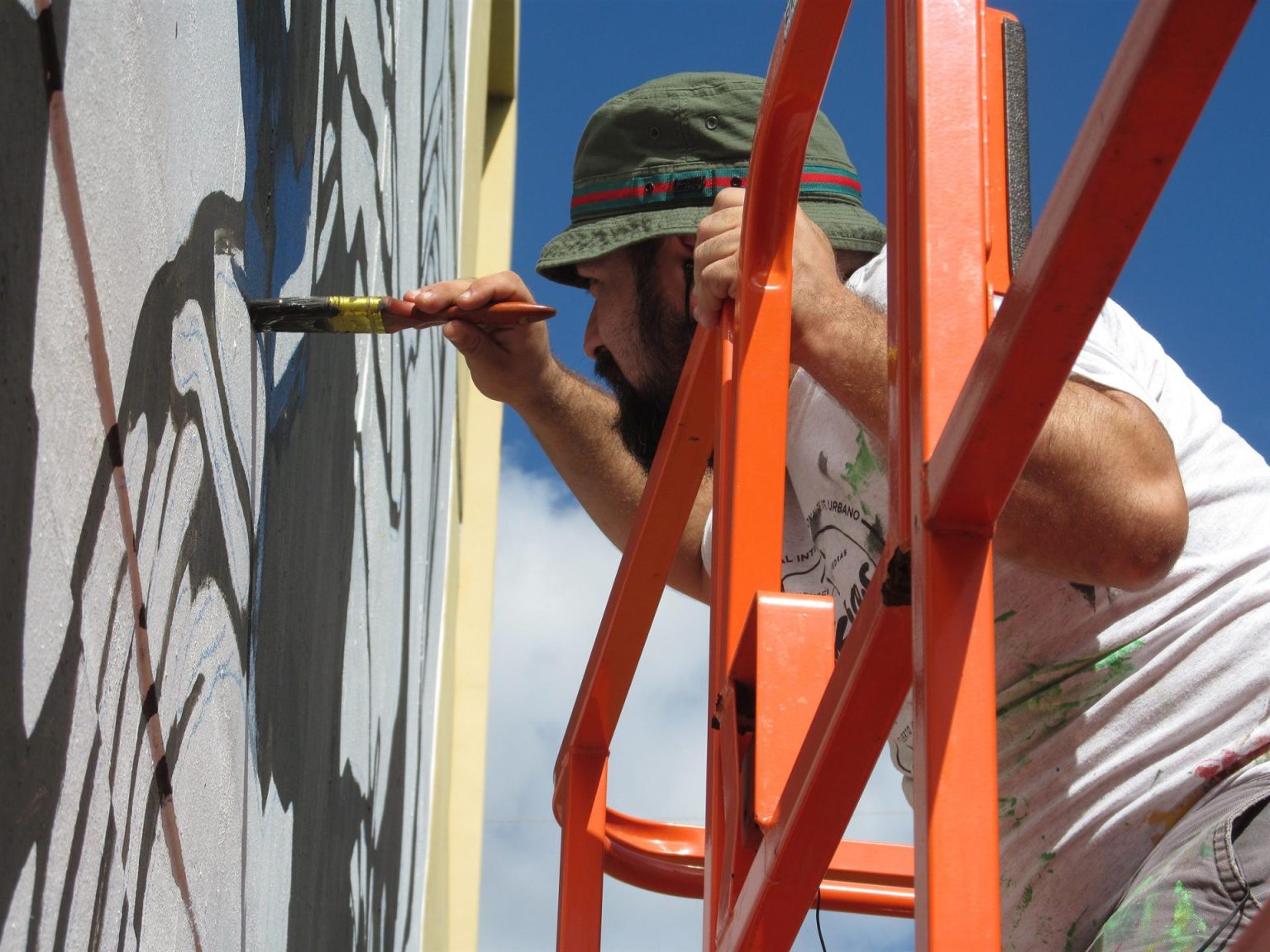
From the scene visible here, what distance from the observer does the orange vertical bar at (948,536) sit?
0.76 metres

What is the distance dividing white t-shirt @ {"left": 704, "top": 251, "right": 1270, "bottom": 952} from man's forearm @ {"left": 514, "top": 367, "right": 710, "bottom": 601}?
1.12 metres

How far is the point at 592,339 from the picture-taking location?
2.72 meters

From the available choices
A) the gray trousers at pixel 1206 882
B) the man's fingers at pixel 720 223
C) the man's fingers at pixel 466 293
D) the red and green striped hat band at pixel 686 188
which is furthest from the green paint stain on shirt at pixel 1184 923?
the red and green striped hat band at pixel 686 188

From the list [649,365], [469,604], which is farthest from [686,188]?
[469,604]

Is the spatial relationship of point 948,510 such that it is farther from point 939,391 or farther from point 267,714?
point 267,714

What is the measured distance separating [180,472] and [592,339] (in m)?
1.63

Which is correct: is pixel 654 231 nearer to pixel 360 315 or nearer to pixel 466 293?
pixel 466 293

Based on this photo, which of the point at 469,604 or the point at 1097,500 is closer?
the point at 1097,500

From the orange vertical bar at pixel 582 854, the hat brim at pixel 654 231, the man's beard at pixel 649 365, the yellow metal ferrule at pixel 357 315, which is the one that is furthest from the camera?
the man's beard at pixel 649 365

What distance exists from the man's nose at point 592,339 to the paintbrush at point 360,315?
90cm

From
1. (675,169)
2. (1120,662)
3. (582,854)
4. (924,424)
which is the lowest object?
(582,854)

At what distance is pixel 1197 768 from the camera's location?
154 centimetres

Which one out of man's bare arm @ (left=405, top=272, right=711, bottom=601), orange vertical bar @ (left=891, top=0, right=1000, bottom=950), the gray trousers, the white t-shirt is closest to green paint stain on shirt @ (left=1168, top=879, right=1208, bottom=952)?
the gray trousers

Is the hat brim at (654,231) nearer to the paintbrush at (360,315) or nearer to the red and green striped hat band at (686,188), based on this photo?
the red and green striped hat band at (686,188)
